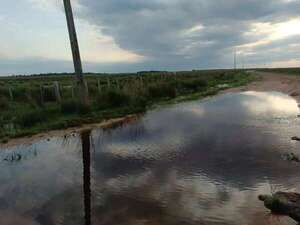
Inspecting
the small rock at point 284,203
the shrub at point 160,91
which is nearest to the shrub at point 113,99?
the shrub at point 160,91

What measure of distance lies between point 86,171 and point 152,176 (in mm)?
1539

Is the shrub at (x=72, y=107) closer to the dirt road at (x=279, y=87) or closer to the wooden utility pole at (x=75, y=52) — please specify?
the wooden utility pole at (x=75, y=52)

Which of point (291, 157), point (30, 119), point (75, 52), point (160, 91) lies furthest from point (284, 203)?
point (160, 91)

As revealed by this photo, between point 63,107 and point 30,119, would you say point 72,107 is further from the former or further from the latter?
point 30,119

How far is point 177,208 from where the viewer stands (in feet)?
18.5

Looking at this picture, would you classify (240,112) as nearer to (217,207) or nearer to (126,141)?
(126,141)

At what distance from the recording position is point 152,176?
738 centimetres

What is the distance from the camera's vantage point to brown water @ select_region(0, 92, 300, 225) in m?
5.55

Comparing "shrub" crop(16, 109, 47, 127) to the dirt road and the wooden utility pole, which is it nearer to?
the wooden utility pole

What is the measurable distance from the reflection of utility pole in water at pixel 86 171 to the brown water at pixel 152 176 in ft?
0.07

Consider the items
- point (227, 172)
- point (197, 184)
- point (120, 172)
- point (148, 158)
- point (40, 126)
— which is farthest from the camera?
point (40, 126)

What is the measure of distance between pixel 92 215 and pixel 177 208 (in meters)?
1.26

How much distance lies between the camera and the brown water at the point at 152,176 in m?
5.55

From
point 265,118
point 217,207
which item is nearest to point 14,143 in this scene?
point 217,207
